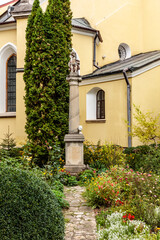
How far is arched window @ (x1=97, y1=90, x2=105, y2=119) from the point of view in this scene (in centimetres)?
1282

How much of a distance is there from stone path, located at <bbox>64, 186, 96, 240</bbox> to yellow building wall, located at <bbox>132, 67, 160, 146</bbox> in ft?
18.8

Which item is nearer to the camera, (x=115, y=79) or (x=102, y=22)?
(x=115, y=79)

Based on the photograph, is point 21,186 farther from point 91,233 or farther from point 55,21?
point 55,21

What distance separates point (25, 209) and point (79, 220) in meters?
2.12

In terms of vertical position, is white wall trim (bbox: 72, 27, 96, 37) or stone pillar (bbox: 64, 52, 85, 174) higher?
white wall trim (bbox: 72, 27, 96, 37)

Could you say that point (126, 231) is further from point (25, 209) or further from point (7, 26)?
point (7, 26)

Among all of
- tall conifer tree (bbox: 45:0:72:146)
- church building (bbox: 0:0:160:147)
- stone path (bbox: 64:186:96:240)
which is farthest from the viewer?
church building (bbox: 0:0:160:147)

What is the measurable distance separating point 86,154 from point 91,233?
531 cm

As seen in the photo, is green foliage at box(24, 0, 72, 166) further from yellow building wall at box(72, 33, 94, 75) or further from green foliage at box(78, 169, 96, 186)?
yellow building wall at box(72, 33, 94, 75)

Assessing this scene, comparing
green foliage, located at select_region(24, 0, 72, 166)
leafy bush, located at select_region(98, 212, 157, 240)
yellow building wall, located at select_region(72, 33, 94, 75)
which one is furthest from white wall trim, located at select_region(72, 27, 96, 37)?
leafy bush, located at select_region(98, 212, 157, 240)

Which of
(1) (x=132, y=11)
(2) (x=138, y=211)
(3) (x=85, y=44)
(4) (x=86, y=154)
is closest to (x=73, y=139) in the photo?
(4) (x=86, y=154)

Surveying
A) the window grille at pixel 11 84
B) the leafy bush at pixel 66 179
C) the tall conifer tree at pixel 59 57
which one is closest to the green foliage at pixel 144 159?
the leafy bush at pixel 66 179

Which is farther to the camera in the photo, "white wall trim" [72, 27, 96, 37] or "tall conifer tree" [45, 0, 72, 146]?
"white wall trim" [72, 27, 96, 37]

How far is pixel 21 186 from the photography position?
2793 mm
